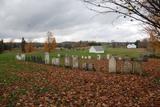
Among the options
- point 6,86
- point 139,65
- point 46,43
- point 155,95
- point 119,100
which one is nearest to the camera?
point 119,100

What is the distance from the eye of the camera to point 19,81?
15.9 metres

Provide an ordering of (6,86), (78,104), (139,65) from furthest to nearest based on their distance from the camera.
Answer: (139,65)
(6,86)
(78,104)

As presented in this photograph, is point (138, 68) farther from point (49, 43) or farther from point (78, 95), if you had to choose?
point (49, 43)

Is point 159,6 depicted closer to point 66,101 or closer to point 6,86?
point 66,101

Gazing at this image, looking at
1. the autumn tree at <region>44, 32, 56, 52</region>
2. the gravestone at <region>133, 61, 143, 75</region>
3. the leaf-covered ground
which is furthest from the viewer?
the autumn tree at <region>44, 32, 56, 52</region>

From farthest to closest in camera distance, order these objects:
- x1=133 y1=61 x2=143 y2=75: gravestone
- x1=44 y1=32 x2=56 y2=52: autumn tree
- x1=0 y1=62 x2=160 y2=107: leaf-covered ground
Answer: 1. x1=44 y1=32 x2=56 y2=52: autumn tree
2. x1=133 y1=61 x2=143 y2=75: gravestone
3. x1=0 y1=62 x2=160 y2=107: leaf-covered ground

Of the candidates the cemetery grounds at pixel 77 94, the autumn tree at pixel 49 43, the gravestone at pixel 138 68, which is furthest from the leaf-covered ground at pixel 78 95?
the autumn tree at pixel 49 43

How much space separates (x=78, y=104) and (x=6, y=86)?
4535mm

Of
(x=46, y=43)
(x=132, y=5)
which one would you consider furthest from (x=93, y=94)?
(x=46, y=43)

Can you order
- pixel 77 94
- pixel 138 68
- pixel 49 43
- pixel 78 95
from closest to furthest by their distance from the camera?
1. pixel 78 95
2. pixel 77 94
3. pixel 138 68
4. pixel 49 43

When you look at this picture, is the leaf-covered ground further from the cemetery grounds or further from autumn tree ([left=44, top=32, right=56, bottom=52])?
autumn tree ([left=44, top=32, right=56, bottom=52])

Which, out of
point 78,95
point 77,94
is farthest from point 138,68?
point 78,95

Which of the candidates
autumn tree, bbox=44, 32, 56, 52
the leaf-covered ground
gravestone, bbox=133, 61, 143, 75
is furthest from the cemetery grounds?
autumn tree, bbox=44, 32, 56, 52

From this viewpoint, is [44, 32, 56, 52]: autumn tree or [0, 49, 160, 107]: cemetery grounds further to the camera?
[44, 32, 56, 52]: autumn tree
